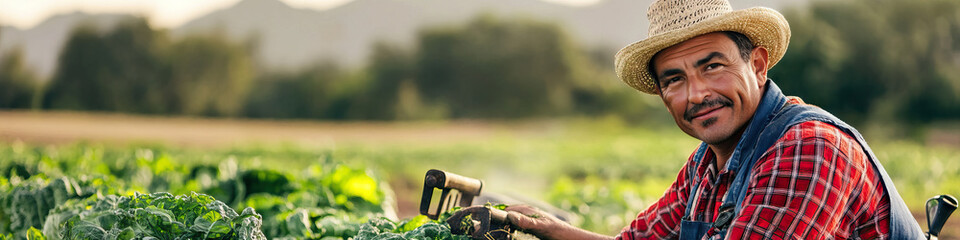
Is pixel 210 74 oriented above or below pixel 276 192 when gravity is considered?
above

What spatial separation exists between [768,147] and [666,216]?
685mm

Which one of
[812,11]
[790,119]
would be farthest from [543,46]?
[790,119]

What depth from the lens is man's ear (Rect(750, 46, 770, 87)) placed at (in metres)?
2.25

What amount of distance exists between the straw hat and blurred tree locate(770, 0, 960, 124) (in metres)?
24.2

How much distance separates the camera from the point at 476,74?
4794 cm

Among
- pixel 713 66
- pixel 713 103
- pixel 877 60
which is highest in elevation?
pixel 877 60

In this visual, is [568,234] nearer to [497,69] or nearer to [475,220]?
[475,220]

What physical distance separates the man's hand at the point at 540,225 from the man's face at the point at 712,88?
1.72ft

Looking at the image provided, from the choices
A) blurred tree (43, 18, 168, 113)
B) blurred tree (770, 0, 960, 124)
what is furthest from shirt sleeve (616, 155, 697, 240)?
blurred tree (43, 18, 168, 113)

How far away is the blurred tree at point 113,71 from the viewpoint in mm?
33344

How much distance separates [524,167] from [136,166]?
1472 cm

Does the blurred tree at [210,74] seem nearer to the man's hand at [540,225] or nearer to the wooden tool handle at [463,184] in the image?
the wooden tool handle at [463,184]

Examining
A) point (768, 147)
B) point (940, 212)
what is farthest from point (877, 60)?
point (768, 147)

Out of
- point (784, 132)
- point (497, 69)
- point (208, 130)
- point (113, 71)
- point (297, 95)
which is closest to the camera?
point (784, 132)
